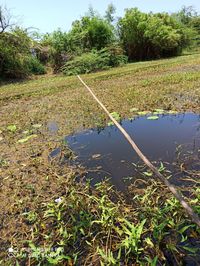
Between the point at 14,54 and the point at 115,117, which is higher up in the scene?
the point at 14,54

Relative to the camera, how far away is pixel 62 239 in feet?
6.52

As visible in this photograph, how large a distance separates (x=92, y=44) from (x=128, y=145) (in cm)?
1316

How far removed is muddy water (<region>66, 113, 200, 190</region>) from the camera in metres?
2.96

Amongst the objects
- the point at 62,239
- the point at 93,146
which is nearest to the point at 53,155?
the point at 93,146

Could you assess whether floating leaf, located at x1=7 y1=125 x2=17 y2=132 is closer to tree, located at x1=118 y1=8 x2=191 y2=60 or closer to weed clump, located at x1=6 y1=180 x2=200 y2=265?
weed clump, located at x1=6 y1=180 x2=200 y2=265

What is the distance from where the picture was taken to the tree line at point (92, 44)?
497 inches

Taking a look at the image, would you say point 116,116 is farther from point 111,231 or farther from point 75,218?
point 111,231

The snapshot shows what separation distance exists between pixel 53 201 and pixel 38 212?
17 cm

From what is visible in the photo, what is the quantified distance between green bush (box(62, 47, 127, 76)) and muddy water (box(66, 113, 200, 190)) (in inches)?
343

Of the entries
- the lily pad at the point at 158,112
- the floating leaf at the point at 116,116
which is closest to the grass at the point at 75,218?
the floating leaf at the point at 116,116

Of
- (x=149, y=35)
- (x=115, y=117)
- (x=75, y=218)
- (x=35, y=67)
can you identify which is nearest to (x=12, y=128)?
(x=115, y=117)

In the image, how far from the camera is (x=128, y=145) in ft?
11.9

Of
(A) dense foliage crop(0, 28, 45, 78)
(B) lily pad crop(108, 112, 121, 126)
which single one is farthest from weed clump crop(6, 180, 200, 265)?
(A) dense foliage crop(0, 28, 45, 78)

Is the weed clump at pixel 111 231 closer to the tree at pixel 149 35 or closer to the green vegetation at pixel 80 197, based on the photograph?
the green vegetation at pixel 80 197
